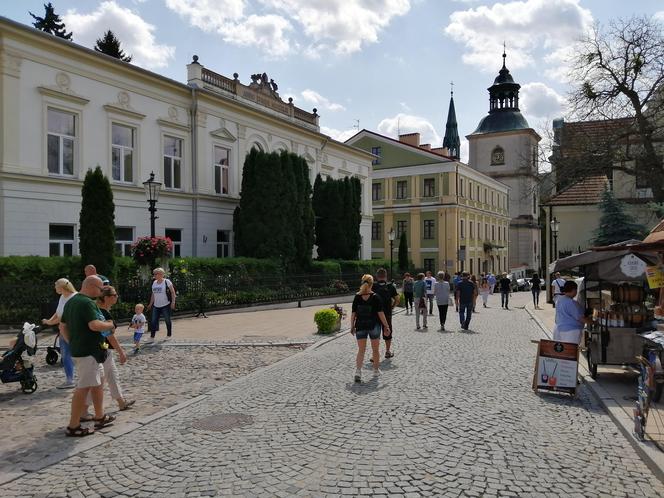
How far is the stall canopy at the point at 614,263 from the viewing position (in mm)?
9211

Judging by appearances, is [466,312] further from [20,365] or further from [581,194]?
[581,194]

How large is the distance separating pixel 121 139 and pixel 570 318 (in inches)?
822

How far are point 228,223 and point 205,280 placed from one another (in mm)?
9216

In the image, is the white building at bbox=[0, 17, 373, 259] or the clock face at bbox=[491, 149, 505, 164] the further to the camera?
the clock face at bbox=[491, 149, 505, 164]

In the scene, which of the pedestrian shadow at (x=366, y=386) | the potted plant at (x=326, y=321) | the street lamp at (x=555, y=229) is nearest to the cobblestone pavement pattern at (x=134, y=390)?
the potted plant at (x=326, y=321)

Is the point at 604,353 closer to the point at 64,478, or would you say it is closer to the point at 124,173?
the point at 64,478

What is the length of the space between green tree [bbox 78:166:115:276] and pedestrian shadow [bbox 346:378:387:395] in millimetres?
11342

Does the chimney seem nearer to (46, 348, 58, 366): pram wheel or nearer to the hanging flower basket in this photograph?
the hanging flower basket

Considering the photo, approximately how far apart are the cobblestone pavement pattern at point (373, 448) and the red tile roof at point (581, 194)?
2417 cm

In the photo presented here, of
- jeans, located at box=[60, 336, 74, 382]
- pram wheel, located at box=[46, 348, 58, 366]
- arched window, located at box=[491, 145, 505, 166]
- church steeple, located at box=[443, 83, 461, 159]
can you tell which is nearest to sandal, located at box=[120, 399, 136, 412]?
jeans, located at box=[60, 336, 74, 382]

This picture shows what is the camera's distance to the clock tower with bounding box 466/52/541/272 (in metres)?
69.9

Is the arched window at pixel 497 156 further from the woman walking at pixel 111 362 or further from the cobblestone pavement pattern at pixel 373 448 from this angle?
the woman walking at pixel 111 362

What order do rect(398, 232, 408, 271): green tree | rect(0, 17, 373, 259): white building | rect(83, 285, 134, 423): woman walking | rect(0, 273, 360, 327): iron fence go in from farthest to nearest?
rect(398, 232, 408, 271): green tree
rect(0, 17, 373, 259): white building
rect(0, 273, 360, 327): iron fence
rect(83, 285, 134, 423): woman walking

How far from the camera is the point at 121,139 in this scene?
78.0 feet
